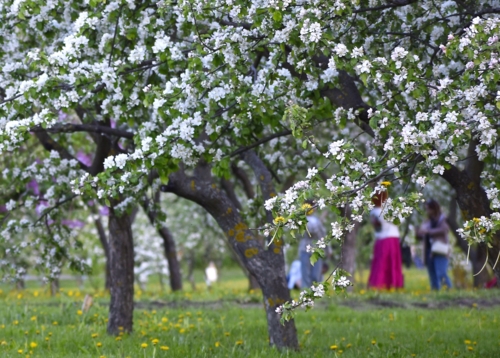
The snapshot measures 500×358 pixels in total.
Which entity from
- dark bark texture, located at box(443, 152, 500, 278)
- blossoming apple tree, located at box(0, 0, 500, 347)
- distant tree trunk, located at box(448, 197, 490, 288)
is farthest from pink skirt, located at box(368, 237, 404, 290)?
dark bark texture, located at box(443, 152, 500, 278)

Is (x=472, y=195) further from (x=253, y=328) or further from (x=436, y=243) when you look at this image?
(x=436, y=243)

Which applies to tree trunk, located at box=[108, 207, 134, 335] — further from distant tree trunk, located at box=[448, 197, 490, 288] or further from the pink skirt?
distant tree trunk, located at box=[448, 197, 490, 288]

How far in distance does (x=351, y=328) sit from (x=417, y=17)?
4119 millimetres

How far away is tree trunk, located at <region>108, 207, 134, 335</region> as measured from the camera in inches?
320

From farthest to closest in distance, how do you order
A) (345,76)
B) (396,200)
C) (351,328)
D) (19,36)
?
(351,328) → (19,36) → (345,76) → (396,200)

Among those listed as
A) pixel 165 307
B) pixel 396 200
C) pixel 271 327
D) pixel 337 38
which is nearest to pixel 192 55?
pixel 337 38

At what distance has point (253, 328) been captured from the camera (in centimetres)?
891

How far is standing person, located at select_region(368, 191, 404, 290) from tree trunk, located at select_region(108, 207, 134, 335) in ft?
25.3

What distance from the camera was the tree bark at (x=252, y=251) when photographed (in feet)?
22.9

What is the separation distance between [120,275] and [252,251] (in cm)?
185

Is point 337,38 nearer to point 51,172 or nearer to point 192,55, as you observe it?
point 192,55

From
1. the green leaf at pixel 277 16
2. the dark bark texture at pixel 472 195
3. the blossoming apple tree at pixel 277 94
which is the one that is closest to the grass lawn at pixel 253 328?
the blossoming apple tree at pixel 277 94

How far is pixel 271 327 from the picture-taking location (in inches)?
277

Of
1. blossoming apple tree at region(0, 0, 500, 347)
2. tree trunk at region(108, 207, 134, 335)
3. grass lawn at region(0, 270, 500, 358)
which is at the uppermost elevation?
blossoming apple tree at region(0, 0, 500, 347)
